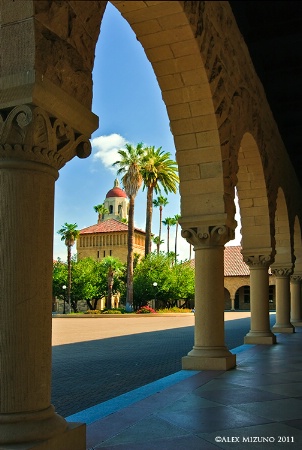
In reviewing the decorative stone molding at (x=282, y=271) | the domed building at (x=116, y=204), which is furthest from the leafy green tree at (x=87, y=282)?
the domed building at (x=116, y=204)

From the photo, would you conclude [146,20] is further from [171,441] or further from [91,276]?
[91,276]

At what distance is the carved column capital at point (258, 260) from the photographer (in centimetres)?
1195

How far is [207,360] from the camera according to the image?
25.7 ft

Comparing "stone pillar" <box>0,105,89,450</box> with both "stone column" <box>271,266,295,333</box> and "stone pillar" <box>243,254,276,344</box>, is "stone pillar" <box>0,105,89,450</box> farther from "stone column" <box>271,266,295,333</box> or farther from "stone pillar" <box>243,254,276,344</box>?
"stone column" <box>271,266,295,333</box>

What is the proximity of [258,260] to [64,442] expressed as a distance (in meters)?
9.19

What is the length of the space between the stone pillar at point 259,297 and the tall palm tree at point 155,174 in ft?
100

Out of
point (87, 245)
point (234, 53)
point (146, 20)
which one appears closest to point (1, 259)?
point (146, 20)

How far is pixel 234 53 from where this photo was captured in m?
8.73

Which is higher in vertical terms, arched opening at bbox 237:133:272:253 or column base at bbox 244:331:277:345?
arched opening at bbox 237:133:272:253

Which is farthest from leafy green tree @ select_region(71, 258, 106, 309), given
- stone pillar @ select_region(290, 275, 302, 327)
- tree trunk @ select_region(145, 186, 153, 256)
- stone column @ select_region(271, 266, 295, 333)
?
stone column @ select_region(271, 266, 295, 333)

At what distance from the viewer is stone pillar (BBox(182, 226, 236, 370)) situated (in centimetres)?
787

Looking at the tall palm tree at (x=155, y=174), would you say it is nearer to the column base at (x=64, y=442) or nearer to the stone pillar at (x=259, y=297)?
the stone pillar at (x=259, y=297)

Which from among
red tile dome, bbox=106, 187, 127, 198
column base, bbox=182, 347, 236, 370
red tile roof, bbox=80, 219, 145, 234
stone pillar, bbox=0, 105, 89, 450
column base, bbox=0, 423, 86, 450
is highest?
red tile dome, bbox=106, 187, 127, 198

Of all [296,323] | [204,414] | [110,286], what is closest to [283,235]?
[296,323]
